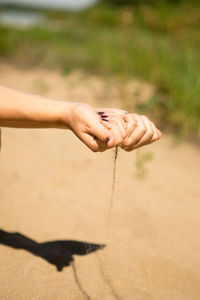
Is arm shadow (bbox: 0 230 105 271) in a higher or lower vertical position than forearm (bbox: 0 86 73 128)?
lower

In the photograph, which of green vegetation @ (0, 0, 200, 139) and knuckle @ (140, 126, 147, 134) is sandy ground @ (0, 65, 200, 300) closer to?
green vegetation @ (0, 0, 200, 139)

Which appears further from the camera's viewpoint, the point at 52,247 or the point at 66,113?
the point at 52,247

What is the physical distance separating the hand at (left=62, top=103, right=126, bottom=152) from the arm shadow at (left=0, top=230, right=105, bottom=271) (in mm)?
698

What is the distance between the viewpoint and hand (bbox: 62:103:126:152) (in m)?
1.08

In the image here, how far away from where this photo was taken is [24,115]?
3.90 ft

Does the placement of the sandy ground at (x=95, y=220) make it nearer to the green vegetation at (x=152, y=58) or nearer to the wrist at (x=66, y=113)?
the green vegetation at (x=152, y=58)

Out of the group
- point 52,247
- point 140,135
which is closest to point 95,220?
point 52,247

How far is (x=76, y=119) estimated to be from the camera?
1137mm

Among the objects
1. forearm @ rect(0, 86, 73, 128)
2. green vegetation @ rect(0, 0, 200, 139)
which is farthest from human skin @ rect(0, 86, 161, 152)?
green vegetation @ rect(0, 0, 200, 139)

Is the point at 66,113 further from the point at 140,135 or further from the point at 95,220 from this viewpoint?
the point at 95,220

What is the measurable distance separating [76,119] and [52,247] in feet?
2.63

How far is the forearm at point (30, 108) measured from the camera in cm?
118

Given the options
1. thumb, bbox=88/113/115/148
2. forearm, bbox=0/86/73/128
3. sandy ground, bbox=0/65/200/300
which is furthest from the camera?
sandy ground, bbox=0/65/200/300

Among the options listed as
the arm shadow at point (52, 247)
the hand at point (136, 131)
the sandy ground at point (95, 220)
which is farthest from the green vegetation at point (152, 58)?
the hand at point (136, 131)
